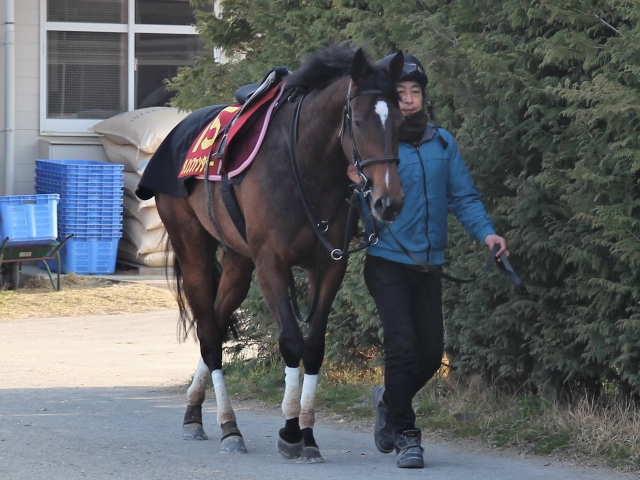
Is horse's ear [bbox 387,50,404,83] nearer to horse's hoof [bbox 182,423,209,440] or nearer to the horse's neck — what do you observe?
the horse's neck

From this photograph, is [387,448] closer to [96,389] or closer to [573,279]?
[573,279]

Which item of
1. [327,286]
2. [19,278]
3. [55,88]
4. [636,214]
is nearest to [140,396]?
[327,286]

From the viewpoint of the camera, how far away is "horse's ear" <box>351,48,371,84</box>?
4.83 meters

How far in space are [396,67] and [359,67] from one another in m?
0.20

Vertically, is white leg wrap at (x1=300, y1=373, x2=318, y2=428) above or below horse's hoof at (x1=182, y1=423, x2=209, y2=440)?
above

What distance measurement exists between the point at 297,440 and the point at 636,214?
2.08 m

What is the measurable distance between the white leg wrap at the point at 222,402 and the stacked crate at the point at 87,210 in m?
8.07

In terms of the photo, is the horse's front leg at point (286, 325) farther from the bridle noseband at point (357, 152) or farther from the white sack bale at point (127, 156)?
the white sack bale at point (127, 156)

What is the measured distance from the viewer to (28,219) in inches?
504

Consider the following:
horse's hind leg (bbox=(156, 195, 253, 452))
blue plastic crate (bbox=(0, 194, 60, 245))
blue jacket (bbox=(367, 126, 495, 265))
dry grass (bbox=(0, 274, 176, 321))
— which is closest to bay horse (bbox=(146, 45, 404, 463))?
blue jacket (bbox=(367, 126, 495, 265))

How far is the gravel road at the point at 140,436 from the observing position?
513cm

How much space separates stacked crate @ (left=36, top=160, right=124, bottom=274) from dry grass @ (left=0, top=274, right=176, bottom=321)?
47 cm

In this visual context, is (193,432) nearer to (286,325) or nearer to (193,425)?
(193,425)

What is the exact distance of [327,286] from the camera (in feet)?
17.8
